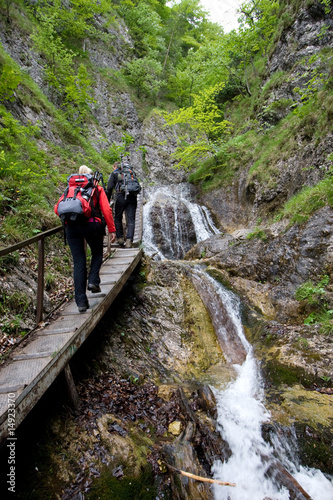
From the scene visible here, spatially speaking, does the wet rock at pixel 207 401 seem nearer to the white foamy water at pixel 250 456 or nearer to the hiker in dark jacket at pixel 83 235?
the white foamy water at pixel 250 456

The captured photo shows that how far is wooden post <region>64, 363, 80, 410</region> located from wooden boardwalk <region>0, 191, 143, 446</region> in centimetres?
1

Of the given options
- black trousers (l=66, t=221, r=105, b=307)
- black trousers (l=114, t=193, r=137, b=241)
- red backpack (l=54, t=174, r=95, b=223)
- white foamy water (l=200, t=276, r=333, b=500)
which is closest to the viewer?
white foamy water (l=200, t=276, r=333, b=500)

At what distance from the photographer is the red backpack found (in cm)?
326

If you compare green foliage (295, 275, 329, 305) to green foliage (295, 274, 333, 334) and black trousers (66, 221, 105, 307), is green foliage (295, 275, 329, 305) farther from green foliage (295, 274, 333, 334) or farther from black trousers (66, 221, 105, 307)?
black trousers (66, 221, 105, 307)

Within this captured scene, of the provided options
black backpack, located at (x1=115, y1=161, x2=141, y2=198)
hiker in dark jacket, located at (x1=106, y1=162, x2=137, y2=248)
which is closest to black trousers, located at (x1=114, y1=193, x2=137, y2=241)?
hiker in dark jacket, located at (x1=106, y1=162, x2=137, y2=248)

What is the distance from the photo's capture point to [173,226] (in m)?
13.3

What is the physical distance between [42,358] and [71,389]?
0.59m

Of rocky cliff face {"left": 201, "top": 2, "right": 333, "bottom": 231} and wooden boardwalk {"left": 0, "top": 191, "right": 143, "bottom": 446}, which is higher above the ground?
rocky cliff face {"left": 201, "top": 2, "right": 333, "bottom": 231}

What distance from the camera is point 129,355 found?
14.8ft

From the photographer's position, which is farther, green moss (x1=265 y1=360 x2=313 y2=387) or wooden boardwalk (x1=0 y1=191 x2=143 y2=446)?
green moss (x1=265 y1=360 x2=313 y2=387)

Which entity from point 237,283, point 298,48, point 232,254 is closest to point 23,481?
point 237,283

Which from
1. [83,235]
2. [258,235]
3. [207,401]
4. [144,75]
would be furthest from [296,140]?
[144,75]

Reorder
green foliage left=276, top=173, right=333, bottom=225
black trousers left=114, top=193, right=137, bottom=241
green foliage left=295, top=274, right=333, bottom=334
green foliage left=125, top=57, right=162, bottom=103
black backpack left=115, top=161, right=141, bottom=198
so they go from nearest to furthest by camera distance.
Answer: green foliage left=295, top=274, right=333, bottom=334, black backpack left=115, top=161, right=141, bottom=198, black trousers left=114, top=193, right=137, bottom=241, green foliage left=276, top=173, right=333, bottom=225, green foliage left=125, top=57, right=162, bottom=103

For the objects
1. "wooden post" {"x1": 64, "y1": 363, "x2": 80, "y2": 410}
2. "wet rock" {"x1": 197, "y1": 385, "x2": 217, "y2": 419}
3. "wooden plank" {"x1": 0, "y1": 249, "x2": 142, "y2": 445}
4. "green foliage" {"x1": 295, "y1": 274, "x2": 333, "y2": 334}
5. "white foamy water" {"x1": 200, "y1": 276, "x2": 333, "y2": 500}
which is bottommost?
"white foamy water" {"x1": 200, "y1": 276, "x2": 333, "y2": 500}
